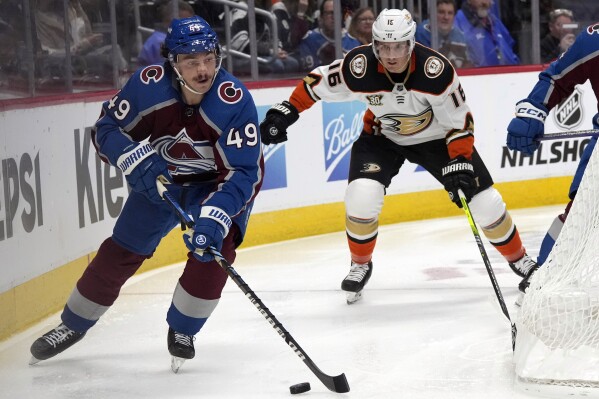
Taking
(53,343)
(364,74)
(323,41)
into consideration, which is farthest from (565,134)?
(323,41)

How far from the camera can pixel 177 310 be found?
3.44 meters

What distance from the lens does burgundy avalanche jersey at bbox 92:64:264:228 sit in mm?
3324

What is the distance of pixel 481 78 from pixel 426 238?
1199mm

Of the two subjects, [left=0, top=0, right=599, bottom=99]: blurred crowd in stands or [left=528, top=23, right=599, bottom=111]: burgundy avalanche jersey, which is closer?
[left=528, top=23, right=599, bottom=111]: burgundy avalanche jersey

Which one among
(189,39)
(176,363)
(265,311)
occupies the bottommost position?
(176,363)

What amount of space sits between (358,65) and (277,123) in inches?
14.2

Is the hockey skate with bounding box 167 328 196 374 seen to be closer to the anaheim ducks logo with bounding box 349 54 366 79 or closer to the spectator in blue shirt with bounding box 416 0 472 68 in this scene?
the anaheim ducks logo with bounding box 349 54 366 79

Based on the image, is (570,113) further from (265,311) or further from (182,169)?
(265,311)

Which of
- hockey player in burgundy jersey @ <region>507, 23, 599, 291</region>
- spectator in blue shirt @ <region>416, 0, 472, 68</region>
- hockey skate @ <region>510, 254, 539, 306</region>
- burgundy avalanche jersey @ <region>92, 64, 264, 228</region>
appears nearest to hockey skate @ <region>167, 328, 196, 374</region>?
burgundy avalanche jersey @ <region>92, 64, 264, 228</region>

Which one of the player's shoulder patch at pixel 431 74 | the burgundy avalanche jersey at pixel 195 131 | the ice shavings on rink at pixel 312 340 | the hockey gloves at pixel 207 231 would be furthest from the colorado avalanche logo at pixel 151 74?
the player's shoulder patch at pixel 431 74

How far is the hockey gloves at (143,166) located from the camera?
3.32 meters

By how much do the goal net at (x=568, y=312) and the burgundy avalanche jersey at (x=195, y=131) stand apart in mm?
856

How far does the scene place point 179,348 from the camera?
3424 mm

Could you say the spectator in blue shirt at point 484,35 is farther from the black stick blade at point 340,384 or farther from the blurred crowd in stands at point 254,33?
the black stick blade at point 340,384
